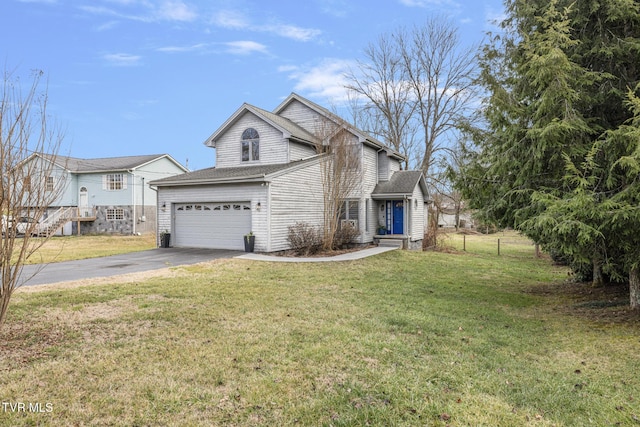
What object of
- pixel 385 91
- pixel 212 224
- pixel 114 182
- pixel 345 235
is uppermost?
pixel 385 91

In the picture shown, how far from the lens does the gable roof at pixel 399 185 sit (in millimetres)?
19672

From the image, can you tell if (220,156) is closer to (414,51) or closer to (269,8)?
(269,8)

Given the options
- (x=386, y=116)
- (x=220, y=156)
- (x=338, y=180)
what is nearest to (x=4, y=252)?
(x=338, y=180)

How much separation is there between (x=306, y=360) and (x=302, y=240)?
11.6 metres

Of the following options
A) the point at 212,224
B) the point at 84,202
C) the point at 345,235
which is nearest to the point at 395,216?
the point at 345,235

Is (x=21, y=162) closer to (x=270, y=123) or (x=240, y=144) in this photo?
(x=270, y=123)

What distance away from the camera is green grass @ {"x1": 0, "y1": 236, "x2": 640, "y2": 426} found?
11.0ft

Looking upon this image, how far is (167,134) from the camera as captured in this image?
2128 centimetres

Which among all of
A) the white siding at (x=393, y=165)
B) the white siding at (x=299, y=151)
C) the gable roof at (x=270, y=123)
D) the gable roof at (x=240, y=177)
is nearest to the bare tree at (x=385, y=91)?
the white siding at (x=393, y=165)

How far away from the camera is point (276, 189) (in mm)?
15211

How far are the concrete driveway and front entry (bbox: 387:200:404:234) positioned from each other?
31.0 ft

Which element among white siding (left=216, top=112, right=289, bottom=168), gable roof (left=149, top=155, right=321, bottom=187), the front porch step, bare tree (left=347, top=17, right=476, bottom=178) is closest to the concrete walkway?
gable roof (left=149, top=155, right=321, bottom=187)

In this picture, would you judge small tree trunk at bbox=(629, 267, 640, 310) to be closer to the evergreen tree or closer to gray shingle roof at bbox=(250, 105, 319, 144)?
the evergreen tree

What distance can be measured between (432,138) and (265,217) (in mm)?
18764
